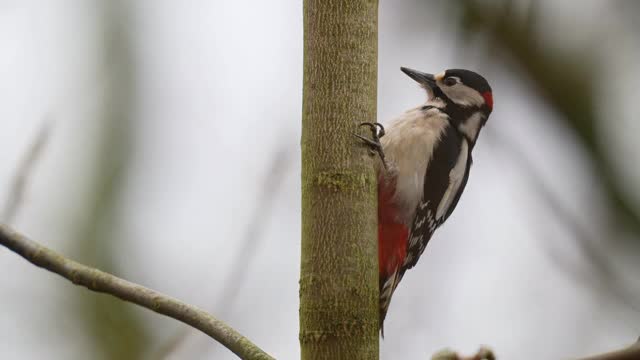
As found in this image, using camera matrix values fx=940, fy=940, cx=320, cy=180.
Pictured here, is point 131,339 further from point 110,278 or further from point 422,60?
point 110,278

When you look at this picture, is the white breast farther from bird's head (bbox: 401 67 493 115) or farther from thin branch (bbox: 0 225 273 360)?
thin branch (bbox: 0 225 273 360)

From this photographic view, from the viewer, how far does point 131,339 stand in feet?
16.2

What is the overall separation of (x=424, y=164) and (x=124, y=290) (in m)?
2.12

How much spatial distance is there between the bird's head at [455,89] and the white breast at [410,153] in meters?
0.28

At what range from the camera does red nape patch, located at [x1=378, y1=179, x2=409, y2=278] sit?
3.55 metres

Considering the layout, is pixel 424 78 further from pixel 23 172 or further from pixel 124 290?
pixel 124 290

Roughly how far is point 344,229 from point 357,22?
21.1 inches

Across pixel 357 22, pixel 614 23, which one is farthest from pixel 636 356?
pixel 614 23

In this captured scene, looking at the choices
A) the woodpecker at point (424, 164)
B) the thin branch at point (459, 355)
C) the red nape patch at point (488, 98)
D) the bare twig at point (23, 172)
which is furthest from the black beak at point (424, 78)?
the thin branch at point (459, 355)

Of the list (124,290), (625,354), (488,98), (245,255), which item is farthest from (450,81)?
(625,354)

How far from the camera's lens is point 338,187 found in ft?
7.13

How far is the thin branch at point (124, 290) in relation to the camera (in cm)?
162

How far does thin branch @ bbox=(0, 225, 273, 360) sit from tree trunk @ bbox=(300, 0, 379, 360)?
9.1 inches

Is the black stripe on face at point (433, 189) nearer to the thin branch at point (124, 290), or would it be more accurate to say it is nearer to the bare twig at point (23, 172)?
the bare twig at point (23, 172)
